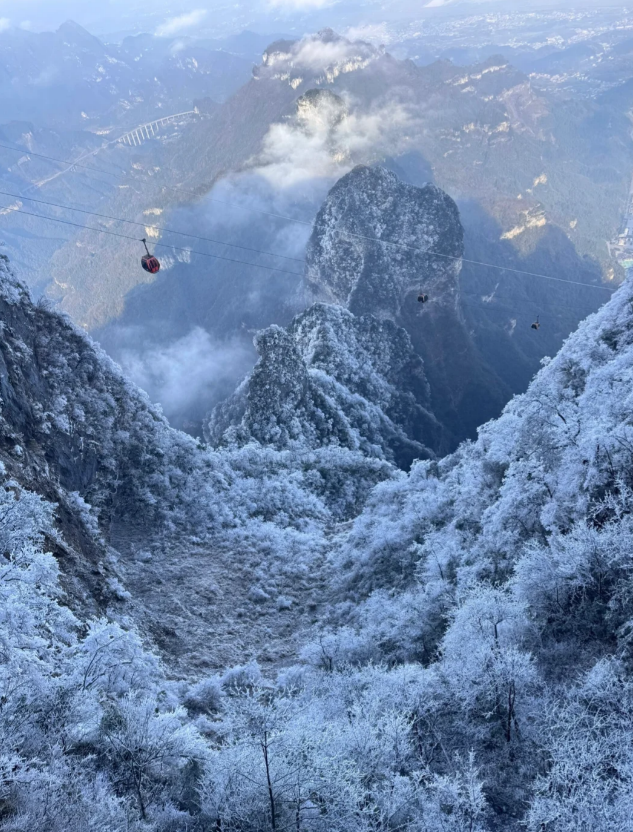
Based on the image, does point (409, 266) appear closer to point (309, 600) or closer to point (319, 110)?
point (309, 600)

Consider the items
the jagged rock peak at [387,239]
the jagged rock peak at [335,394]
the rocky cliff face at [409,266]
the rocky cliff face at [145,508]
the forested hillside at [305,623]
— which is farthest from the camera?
the jagged rock peak at [387,239]

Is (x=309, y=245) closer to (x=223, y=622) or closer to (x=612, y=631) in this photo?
(x=223, y=622)

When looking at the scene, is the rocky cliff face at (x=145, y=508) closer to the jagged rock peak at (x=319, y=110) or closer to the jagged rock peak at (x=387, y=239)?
the jagged rock peak at (x=387, y=239)

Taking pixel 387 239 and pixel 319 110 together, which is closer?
pixel 387 239

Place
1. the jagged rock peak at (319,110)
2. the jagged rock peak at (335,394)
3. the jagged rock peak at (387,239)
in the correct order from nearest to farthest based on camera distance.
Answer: the jagged rock peak at (335,394) < the jagged rock peak at (387,239) < the jagged rock peak at (319,110)

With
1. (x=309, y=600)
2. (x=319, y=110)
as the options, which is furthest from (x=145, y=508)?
(x=319, y=110)

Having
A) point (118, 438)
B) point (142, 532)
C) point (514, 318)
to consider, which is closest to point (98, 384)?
point (118, 438)

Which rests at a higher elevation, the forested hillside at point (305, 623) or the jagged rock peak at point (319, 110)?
the jagged rock peak at point (319, 110)

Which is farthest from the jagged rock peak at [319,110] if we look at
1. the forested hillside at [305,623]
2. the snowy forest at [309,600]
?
the forested hillside at [305,623]
